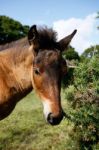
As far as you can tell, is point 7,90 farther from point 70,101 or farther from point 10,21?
point 10,21

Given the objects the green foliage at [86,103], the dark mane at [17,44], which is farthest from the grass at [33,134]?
the dark mane at [17,44]

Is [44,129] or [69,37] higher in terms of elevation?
[69,37]

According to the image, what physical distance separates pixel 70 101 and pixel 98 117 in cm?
79

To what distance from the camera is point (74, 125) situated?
773 cm

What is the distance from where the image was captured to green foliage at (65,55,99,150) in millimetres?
7266

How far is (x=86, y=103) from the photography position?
7.34 m

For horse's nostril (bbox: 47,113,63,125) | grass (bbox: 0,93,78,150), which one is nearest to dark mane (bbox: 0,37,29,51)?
horse's nostril (bbox: 47,113,63,125)

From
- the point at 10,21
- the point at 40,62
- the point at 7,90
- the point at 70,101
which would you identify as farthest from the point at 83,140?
the point at 10,21

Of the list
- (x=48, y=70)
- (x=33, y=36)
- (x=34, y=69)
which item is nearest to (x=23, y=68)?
(x=34, y=69)

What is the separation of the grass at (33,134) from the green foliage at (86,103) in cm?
35

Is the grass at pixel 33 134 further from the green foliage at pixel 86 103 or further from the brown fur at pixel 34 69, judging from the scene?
the brown fur at pixel 34 69

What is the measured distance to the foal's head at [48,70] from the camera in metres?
5.25

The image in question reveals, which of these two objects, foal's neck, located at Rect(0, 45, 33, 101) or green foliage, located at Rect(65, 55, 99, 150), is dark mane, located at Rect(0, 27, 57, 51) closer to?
foal's neck, located at Rect(0, 45, 33, 101)

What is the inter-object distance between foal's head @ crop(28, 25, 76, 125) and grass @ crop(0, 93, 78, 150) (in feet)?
8.19
